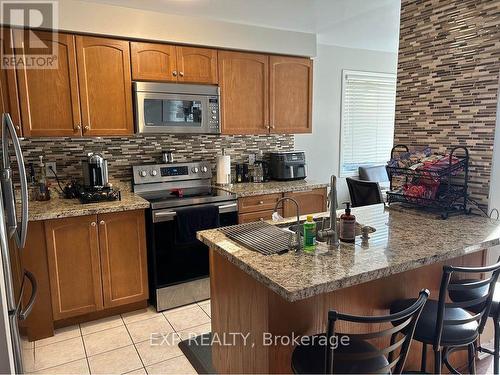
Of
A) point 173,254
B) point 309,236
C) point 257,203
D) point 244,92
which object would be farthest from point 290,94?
point 309,236

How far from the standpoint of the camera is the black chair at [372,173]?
4688 millimetres

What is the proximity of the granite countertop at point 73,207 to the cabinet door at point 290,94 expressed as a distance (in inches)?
63.7

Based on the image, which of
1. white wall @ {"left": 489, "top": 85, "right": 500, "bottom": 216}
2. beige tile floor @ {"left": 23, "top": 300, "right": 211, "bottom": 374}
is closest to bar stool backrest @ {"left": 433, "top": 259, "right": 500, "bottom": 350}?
white wall @ {"left": 489, "top": 85, "right": 500, "bottom": 216}

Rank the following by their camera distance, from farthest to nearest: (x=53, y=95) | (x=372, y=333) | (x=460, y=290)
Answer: (x=53, y=95) < (x=460, y=290) < (x=372, y=333)

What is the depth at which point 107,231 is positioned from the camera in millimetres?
2645

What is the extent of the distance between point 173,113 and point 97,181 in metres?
0.85

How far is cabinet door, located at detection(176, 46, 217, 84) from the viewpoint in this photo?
308 centimetres

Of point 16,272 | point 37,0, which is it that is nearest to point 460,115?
point 16,272

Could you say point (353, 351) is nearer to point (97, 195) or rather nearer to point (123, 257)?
point (123, 257)

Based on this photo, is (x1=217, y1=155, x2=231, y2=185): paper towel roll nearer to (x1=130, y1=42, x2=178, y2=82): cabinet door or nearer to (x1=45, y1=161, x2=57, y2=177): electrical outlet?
(x1=130, y1=42, x2=178, y2=82): cabinet door

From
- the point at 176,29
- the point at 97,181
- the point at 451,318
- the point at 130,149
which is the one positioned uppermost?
the point at 176,29

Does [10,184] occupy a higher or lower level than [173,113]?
lower

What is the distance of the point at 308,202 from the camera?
3555 mm

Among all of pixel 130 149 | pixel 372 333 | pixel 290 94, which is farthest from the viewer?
pixel 290 94
